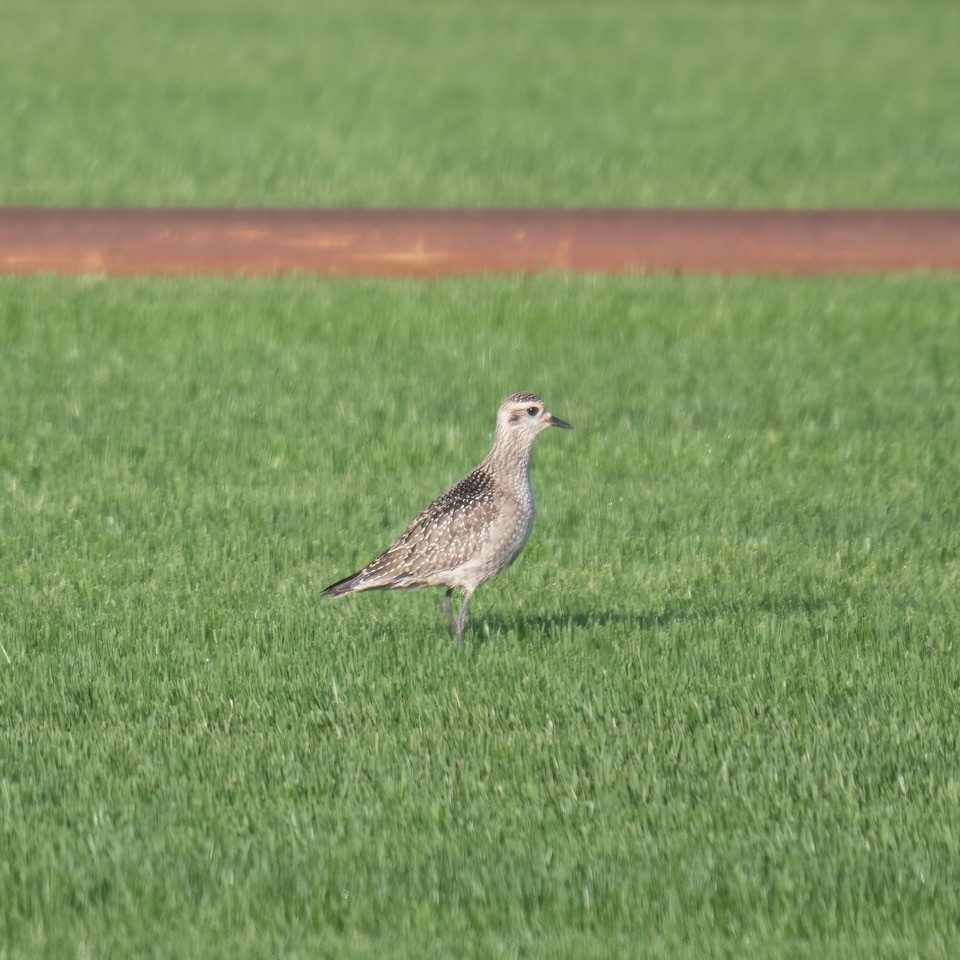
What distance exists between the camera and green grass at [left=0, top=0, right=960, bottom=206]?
2209 centimetres

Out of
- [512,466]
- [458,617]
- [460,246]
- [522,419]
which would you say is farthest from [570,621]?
[460,246]

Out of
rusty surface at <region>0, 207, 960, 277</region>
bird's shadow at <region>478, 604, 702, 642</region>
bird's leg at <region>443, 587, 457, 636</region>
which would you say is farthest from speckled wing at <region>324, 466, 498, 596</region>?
rusty surface at <region>0, 207, 960, 277</region>

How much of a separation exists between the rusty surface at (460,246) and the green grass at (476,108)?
270 centimetres

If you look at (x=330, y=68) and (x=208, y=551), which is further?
(x=330, y=68)

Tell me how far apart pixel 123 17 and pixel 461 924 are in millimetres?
35039

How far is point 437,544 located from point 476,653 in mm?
568

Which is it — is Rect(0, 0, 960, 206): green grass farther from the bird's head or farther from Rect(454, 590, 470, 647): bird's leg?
Rect(454, 590, 470, 647): bird's leg

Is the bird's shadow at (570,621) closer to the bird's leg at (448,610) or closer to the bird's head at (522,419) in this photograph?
the bird's leg at (448,610)

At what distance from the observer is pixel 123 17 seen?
127 feet

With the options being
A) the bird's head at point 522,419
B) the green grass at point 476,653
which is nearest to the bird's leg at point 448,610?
the green grass at point 476,653

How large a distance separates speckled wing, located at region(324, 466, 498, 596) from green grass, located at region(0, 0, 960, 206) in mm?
12631

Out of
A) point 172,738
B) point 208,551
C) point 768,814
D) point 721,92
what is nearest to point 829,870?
point 768,814

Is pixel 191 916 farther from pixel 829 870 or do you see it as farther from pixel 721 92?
pixel 721 92

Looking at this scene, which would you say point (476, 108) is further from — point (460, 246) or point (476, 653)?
point (476, 653)
